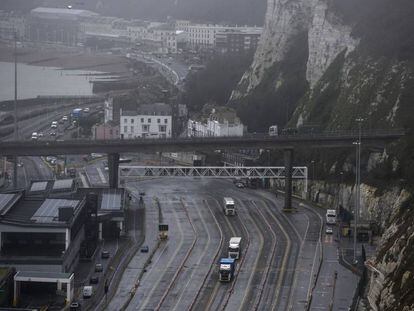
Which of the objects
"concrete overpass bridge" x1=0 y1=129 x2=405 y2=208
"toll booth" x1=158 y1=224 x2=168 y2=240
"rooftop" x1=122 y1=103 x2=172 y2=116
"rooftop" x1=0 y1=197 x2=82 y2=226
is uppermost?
"concrete overpass bridge" x1=0 y1=129 x2=405 y2=208

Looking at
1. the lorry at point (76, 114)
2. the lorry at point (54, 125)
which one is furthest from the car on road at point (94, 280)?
the lorry at point (76, 114)

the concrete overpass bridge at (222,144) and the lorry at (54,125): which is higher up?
the concrete overpass bridge at (222,144)

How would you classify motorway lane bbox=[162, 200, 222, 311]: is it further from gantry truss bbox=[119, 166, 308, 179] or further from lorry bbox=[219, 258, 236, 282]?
gantry truss bbox=[119, 166, 308, 179]

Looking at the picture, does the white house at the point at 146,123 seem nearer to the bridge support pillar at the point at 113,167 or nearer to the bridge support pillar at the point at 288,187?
the bridge support pillar at the point at 113,167

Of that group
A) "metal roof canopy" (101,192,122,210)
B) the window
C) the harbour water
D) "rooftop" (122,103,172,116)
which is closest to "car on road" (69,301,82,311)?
"metal roof canopy" (101,192,122,210)

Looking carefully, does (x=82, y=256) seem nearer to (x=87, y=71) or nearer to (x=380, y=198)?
(x=380, y=198)

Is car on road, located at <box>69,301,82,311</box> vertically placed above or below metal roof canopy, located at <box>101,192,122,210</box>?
below

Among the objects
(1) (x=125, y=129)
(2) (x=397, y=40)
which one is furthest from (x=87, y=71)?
(2) (x=397, y=40)
